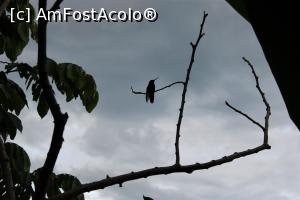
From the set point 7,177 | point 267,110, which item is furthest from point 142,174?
point 267,110

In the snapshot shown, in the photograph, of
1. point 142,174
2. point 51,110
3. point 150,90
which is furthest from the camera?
point 150,90

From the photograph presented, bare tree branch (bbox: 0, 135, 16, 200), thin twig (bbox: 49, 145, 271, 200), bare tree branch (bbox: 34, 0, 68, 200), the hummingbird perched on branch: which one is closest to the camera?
bare tree branch (bbox: 34, 0, 68, 200)

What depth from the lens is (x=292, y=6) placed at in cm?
21

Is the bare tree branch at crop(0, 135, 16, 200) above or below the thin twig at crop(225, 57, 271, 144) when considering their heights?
below

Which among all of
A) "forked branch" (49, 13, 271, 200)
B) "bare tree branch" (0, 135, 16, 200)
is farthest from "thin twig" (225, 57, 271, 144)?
"bare tree branch" (0, 135, 16, 200)

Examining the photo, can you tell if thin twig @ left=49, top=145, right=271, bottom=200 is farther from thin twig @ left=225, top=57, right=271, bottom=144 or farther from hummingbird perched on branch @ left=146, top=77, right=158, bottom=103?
hummingbird perched on branch @ left=146, top=77, right=158, bottom=103

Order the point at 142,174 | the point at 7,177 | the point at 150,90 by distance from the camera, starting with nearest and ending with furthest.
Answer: the point at 7,177, the point at 142,174, the point at 150,90

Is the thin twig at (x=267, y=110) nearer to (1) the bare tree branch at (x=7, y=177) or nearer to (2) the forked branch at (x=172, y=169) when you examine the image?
(2) the forked branch at (x=172, y=169)

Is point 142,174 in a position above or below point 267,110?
below

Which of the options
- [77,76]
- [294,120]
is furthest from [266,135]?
[77,76]

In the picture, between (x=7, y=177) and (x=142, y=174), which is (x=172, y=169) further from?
(x=7, y=177)

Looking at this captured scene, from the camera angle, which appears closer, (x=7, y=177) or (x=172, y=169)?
(x=7, y=177)

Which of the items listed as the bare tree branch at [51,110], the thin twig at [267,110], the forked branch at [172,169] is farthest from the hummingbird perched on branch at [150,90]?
the bare tree branch at [51,110]

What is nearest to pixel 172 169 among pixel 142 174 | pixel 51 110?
pixel 142 174
